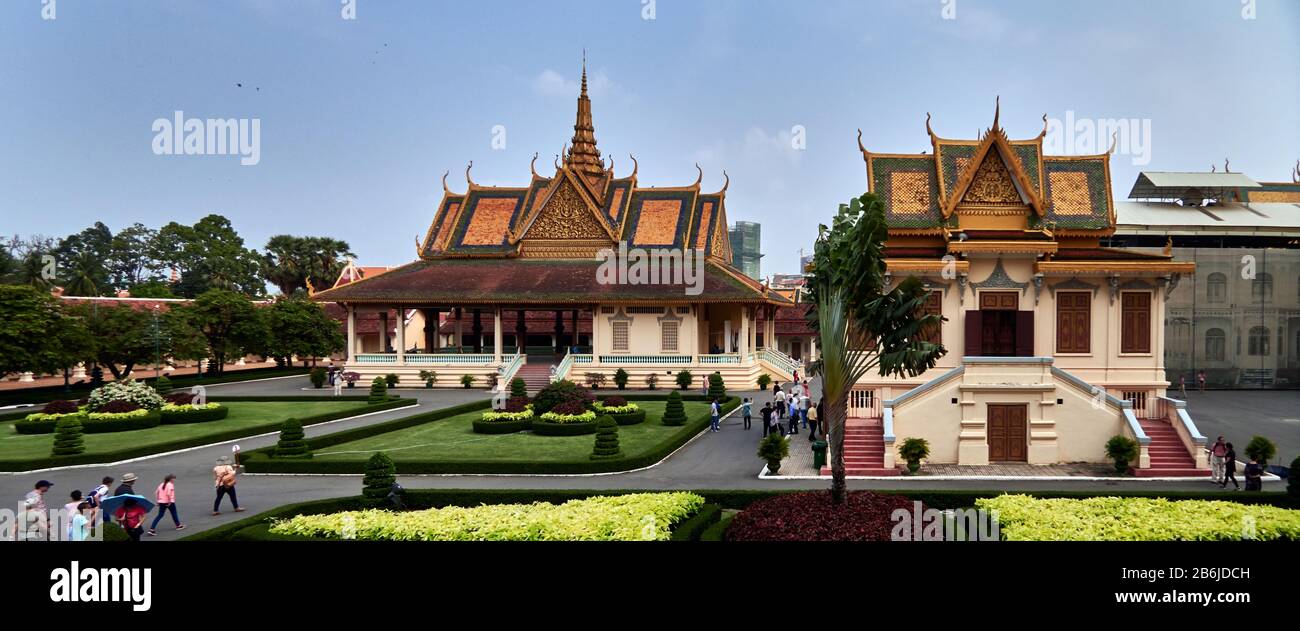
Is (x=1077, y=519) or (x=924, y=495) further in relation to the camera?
(x=924, y=495)

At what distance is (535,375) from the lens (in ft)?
133

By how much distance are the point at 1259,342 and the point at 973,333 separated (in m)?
28.5

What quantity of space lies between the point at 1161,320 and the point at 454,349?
122 feet

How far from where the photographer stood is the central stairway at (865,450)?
61.9 ft

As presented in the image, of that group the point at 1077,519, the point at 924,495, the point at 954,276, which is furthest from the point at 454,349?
the point at 1077,519

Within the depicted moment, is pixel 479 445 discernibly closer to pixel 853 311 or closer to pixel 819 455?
pixel 819 455

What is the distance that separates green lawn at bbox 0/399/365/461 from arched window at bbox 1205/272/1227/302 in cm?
4492

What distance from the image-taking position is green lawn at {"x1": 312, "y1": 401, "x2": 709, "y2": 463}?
2111 cm

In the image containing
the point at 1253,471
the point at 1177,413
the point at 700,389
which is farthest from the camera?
the point at 700,389

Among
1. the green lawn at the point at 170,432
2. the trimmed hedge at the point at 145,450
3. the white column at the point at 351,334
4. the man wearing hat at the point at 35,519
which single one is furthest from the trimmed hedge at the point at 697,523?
the white column at the point at 351,334

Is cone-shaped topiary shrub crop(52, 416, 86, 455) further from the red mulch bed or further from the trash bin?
the trash bin

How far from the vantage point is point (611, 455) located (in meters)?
20.4

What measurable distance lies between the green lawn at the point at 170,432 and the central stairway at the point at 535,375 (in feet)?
29.4
